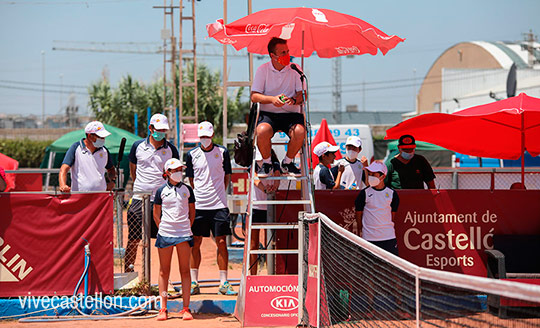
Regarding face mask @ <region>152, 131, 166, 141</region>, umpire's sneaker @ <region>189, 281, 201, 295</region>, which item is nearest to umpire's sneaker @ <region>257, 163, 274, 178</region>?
face mask @ <region>152, 131, 166, 141</region>

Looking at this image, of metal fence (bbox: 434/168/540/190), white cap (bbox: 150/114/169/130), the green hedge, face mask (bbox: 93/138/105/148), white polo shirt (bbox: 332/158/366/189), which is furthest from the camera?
the green hedge

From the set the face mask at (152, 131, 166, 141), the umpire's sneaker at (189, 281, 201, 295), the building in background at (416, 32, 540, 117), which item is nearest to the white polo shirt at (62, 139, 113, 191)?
the face mask at (152, 131, 166, 141)

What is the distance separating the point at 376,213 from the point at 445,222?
139cm

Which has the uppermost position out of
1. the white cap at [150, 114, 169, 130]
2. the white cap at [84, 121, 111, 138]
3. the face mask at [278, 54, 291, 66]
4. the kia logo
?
the face mask at [278, 54, 291, 66]

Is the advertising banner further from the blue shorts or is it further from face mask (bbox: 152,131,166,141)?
face mask (bbox: 152,131,166,141)

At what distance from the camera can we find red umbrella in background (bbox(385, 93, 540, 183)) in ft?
30.2

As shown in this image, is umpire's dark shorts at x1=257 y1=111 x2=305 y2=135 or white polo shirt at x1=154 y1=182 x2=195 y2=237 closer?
white polo shirt at x1=154 y1=182 x2=195 y2=237

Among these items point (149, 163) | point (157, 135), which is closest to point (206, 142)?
point (157, 135)

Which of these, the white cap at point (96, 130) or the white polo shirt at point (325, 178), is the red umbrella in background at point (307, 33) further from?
the white cap at point (96, 130)

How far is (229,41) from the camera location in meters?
8.92

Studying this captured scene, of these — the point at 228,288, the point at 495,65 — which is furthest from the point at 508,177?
the point at 495,65

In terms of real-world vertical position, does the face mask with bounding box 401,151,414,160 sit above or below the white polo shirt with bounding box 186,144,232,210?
above

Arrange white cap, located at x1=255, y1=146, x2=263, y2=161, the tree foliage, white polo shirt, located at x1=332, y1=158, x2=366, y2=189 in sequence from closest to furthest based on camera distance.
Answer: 1. white cap, located at x1=255, y1=146, x2=263, y2=161
2. white polo shirt, located at x1=332, y1=158, x2=366, y2=189
3. the tree foliage

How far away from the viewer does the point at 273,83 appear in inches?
340
